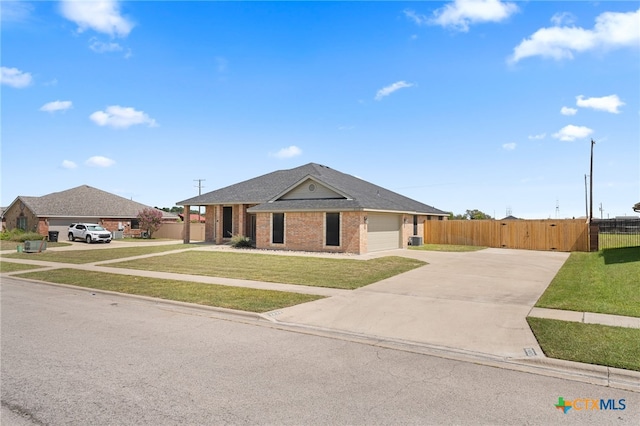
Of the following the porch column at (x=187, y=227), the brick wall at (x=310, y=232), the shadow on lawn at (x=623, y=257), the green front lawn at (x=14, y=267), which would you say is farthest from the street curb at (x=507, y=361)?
the porch column at (x=187, y=227)

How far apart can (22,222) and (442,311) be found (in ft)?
149

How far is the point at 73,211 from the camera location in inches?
1601

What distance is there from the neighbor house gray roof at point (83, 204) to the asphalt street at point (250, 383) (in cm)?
3757

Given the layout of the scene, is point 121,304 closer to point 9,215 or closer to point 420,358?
point 420,358

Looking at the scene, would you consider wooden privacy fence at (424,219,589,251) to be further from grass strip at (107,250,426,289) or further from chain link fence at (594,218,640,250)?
grass strip at (107,250,426,289)

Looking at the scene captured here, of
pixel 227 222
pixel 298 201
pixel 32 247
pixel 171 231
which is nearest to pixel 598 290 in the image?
pixel 298 201

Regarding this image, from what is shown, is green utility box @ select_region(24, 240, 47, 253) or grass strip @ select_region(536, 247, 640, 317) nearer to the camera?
grass strip @ select_region(536, 247, 640, 317)

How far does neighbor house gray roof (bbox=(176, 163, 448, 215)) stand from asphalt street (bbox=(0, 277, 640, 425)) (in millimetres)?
16509

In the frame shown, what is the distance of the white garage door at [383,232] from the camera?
24844 millimetres

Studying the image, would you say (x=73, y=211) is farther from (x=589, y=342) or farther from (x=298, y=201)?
(x=589, y=342)

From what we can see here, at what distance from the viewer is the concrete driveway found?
727 centimetres

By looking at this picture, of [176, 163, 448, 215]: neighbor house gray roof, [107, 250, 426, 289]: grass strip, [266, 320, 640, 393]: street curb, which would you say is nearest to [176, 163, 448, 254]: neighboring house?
[176, 163, 448, 215]: neighbor house gray roof

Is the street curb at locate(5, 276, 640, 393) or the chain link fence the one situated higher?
the chain link fence

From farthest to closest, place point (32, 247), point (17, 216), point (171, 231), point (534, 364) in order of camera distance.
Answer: point (171, 231) < point (17, 216) < point (32, 247) < point (534, 364)
